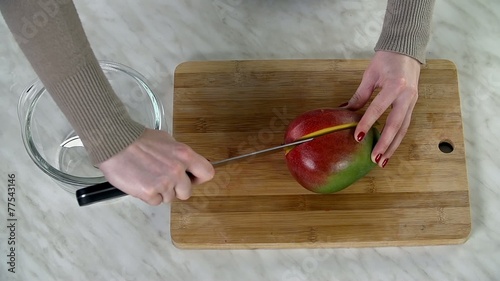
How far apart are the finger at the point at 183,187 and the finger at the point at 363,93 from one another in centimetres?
40

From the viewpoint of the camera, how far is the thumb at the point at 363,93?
1.07 meters

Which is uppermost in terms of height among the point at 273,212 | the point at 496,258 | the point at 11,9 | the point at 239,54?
the point at 11,9

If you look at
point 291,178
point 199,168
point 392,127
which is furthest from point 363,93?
point 199,168

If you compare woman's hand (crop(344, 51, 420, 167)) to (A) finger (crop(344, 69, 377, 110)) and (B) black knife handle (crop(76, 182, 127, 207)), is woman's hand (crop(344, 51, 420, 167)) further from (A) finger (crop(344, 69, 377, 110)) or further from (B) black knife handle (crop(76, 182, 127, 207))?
(B) black knife handle (crop(76, 182, 127, 207))

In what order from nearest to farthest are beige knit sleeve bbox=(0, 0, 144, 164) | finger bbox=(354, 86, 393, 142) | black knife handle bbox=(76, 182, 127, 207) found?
beige knit sleeve bbox=(0, 0, 144, 164), black knife handle bbox=(76, 182, 127, 207), finger bbox=(354, 86, 393, 142)

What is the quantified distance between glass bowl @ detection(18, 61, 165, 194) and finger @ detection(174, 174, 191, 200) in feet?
0.88

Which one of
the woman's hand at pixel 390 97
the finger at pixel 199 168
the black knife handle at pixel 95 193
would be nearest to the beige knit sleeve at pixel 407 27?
the woman's hand at pixel 390 97

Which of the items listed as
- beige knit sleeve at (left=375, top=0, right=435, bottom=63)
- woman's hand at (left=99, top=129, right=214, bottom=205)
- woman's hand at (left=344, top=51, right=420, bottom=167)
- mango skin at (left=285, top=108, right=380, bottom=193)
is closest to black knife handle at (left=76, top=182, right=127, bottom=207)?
woman's hand at (left=99, top=129, right=214, bottom=205)

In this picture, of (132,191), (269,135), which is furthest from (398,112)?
(132,191)

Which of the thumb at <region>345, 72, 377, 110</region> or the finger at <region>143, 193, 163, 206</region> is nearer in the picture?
the finger at <region>143, 193, 163, 206</region>

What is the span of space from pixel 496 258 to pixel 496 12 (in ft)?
2.08

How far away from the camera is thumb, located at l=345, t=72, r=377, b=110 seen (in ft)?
3.52

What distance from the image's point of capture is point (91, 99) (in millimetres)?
843

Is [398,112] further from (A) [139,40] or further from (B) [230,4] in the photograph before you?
(A) [139,40]
